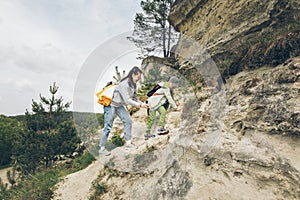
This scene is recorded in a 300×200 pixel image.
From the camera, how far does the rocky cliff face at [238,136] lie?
11.4 feet

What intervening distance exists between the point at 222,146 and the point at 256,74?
5.85 feet

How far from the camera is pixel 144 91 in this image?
5.18m

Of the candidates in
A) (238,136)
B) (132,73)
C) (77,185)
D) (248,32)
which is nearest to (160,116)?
(132,73)

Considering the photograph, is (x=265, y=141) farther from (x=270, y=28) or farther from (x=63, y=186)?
(x=63, y=186)

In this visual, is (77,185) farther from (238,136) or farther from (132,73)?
(238,136)

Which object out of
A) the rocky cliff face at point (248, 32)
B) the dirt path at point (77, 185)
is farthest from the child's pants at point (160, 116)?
the dirt path at point (77, 185)

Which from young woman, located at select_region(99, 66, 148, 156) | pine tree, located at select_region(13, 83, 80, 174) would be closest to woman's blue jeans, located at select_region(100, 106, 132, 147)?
young woman, located at select_region(99, 66, 148, 156)

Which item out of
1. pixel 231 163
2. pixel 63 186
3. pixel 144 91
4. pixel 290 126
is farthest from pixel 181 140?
pixel 63 186

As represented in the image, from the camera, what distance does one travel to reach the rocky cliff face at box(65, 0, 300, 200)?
137 inches

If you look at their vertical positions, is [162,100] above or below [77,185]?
above

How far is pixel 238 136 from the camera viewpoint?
4.04 metres

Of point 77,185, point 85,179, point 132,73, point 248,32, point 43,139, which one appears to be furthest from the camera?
point 43,139

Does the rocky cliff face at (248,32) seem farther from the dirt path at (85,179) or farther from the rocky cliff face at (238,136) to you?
the dirt path at (85,179)

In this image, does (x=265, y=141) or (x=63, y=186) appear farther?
(x=63, y=186)
